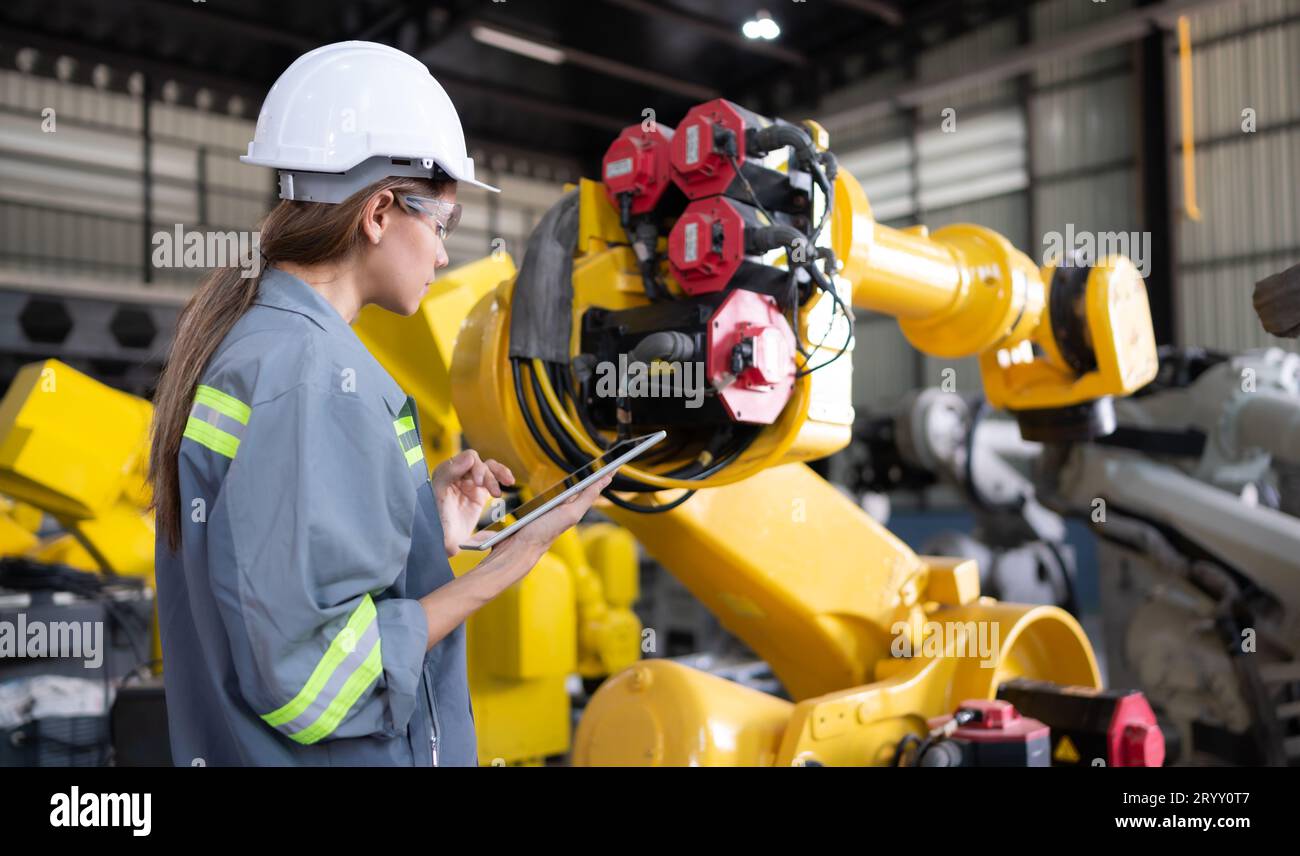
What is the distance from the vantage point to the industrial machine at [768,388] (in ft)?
6.64

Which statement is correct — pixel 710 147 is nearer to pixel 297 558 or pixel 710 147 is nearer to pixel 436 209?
pixel 436 209

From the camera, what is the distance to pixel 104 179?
12.9 metres

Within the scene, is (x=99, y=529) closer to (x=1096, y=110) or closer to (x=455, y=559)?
(x=455, y=559)

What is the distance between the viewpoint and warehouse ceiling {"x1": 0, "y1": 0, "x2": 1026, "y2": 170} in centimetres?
1117

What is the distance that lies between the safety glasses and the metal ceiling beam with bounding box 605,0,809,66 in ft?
33.3

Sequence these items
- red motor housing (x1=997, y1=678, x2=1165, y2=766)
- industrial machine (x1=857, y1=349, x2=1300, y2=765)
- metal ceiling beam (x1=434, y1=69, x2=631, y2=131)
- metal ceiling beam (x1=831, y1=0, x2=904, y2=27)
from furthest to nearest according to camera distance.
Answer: metal ceiling beam (x1=434, y1=69, x2=631, y2=131), metal ceiling beam (x1=831, y1=0, x2=904, y2=27), industrial machine (x1=857, y1=349, x2=1300, y2=765), red motor housing (x1=997, y1=678, x2=1165, y2=766)

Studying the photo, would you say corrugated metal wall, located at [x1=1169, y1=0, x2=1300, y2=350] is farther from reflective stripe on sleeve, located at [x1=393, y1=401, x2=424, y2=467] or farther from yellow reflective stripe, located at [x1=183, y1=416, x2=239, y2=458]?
yellow reflective stripe, located at [x1=183, y1=416, x2=239, y2=458]

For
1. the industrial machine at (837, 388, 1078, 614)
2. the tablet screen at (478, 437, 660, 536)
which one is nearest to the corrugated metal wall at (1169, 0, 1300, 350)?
the industrial machine at (837, 388, 1078, 614)

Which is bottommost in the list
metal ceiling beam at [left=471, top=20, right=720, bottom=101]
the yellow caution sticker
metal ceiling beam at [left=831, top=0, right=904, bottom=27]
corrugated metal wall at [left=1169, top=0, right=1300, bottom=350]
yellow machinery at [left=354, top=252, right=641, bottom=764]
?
the yellow caution sticker

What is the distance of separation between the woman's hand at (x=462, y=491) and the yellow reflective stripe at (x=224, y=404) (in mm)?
387

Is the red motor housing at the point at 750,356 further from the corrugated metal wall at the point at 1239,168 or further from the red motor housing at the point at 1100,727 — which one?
the corrugated metal wall at the point at 1239,168

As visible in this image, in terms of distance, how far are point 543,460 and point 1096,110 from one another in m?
11.6

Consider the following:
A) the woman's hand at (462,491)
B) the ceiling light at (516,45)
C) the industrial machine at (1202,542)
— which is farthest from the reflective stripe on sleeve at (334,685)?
the ceiling light at (516,45)

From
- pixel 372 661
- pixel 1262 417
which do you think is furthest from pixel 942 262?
pixel 1262 417
